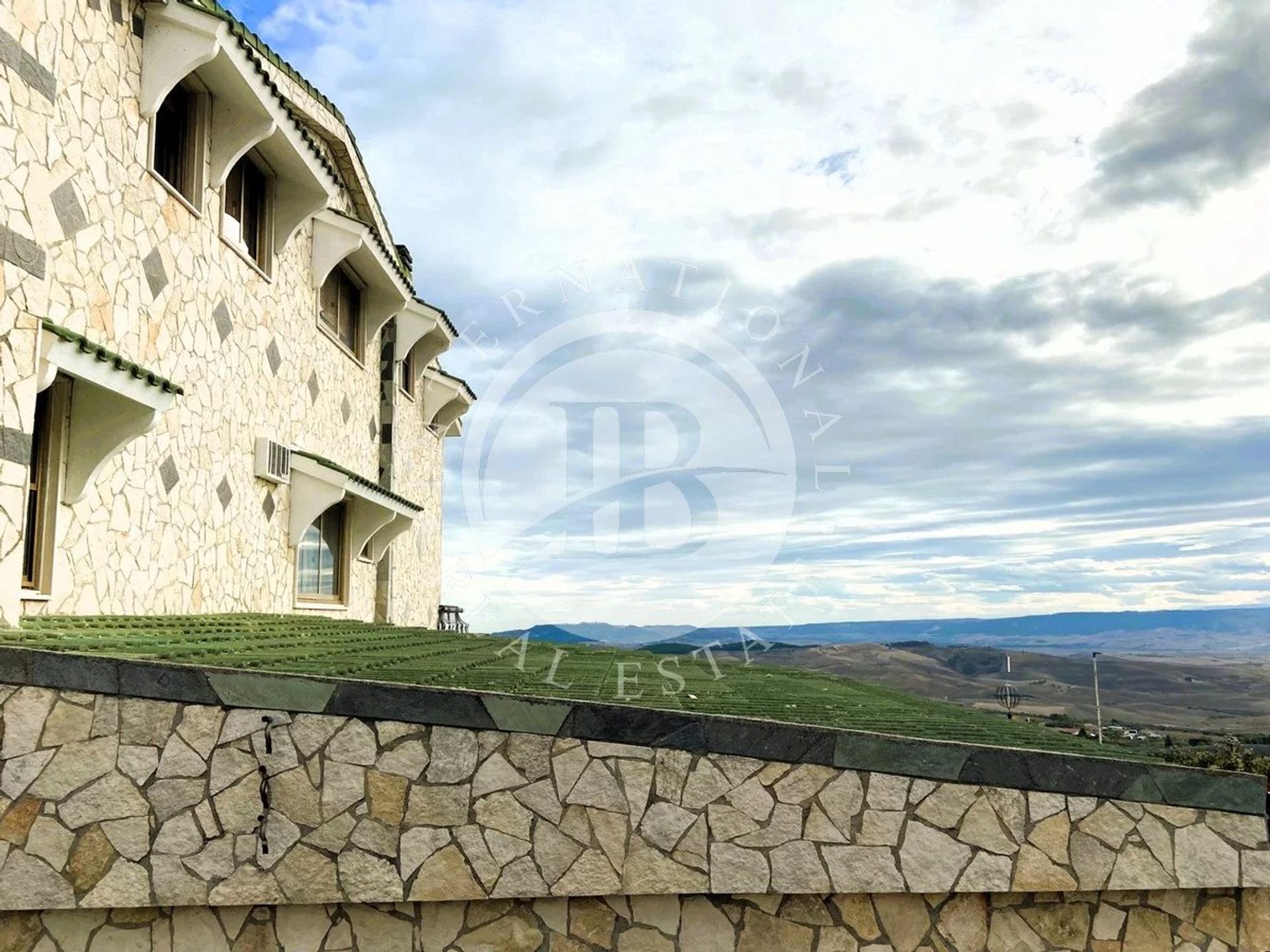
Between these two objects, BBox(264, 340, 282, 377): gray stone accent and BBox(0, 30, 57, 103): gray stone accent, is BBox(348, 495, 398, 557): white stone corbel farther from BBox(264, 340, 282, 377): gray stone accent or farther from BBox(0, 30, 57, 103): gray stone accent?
BBox(0, 30, 57, 103): gray stone accent

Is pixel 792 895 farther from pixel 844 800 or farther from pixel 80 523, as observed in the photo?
pixel 80 523

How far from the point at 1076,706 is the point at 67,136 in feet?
413

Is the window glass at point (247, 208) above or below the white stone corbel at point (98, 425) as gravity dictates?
above

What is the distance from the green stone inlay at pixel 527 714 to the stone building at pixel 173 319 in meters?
3.67

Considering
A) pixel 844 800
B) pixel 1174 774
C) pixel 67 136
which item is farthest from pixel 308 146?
pixel 1174 774

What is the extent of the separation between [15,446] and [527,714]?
4.24m

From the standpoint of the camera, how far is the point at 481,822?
19.3 feet

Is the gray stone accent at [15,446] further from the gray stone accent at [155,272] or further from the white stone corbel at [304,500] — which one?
the white stone corbel at [304,500]

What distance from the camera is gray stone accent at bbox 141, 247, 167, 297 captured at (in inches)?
374

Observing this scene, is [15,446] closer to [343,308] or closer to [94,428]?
[94,428]

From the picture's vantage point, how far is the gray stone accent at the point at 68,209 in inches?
316

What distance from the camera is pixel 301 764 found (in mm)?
5879

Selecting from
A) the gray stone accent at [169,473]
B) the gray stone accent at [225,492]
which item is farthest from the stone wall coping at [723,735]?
the gray stone accent at [225,492]

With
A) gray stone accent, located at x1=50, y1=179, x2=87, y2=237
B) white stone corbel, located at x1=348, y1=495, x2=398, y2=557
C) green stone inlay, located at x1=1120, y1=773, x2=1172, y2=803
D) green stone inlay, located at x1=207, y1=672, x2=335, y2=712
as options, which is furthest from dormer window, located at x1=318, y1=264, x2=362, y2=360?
green stone inlay, located at x1=1120, y1=773, x2=1172, y2=803
